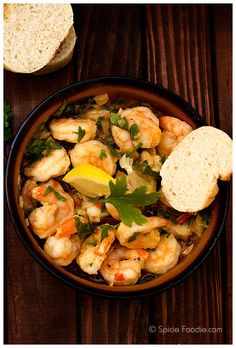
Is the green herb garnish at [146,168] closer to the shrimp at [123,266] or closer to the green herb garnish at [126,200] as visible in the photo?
the green herb garnish at [126,200]

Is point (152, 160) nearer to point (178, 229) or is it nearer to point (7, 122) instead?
point (178, 229)

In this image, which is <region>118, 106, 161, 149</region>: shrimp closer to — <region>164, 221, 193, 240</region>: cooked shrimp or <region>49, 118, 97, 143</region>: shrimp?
<region>49, 118, 97, 143</region>: shrimp

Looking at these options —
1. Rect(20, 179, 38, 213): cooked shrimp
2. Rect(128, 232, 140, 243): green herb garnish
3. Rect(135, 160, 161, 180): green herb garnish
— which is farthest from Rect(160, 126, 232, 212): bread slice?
Rect(20, 179, 38, 213): cooked shrimp

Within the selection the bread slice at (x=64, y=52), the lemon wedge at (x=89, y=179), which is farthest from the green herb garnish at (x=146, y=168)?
the bread slice at (x=64, y=52)

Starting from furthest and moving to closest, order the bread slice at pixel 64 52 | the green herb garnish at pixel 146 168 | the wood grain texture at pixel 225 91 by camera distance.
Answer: the wood grain texture at pixel 225 91 → the bread slice at pixel 64 52 → the green herb garnish at pixel 146 168

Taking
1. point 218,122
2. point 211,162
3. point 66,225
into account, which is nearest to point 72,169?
point 66,225

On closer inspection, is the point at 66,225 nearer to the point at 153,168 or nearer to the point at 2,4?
the point at 153,168

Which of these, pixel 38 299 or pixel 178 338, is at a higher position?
pixel 38 299
